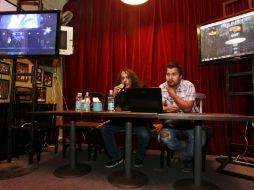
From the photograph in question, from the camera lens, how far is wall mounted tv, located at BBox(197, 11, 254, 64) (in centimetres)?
234

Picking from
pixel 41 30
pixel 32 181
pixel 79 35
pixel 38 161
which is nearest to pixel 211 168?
pixel 32 181

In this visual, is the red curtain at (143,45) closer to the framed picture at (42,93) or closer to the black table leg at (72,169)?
the framed picture at (42,93)

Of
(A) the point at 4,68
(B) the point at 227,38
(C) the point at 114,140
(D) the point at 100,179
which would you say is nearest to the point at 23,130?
(A) the point at 4,68

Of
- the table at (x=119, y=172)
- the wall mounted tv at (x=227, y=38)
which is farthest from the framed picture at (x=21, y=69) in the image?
the wall mounted tv at (x=227, y=38)

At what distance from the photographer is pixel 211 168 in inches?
97.3

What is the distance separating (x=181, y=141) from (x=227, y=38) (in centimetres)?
131

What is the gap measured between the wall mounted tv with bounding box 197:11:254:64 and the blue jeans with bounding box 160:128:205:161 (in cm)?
100

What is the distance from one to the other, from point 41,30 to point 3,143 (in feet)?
4.83

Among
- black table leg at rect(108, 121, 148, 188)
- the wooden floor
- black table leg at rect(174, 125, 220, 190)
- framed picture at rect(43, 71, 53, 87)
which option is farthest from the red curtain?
black table leg at rect(108, 121, 148, 188)

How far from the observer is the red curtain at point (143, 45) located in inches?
121

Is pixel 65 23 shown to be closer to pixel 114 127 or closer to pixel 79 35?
pixel 79 35

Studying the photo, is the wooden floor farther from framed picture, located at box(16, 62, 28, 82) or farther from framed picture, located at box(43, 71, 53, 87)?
A: framed picture, located at box(43, 71, 53, 87)

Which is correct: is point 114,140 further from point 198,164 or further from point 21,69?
point 21,69

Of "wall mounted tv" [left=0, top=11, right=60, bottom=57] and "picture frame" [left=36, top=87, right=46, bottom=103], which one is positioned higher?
"wall mounted tv" [left=0, top=11, right=60, bottom=57]
